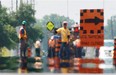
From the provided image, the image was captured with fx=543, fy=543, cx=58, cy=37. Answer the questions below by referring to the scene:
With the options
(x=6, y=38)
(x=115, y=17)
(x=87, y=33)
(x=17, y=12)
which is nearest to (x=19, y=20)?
(x=17, y=12)

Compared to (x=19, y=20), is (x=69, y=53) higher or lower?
lower

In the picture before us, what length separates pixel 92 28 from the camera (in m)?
17.0

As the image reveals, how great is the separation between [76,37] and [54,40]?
54.2 inches

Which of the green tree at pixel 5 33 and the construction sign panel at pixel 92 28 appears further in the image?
the green tree at pixel 5 33

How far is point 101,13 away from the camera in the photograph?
17016 millimetres

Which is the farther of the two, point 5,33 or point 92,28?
point 5,33

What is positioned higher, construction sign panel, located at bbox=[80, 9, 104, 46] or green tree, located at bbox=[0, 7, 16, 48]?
green tree, located at bbox=[0, 7, 16, 48]

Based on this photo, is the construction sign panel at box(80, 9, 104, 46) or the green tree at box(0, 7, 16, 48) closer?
the construction sign panel at box(80, 9, 104, 46)

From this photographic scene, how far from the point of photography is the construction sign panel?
16984 mm

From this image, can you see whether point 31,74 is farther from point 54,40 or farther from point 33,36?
point 33,36

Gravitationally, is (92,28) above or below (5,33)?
below

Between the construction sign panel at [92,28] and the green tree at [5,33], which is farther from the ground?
the green tree at [5,33]

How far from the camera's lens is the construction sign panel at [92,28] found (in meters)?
17.0

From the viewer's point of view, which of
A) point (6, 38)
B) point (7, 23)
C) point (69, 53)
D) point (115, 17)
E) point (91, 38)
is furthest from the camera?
point (115, 17)
